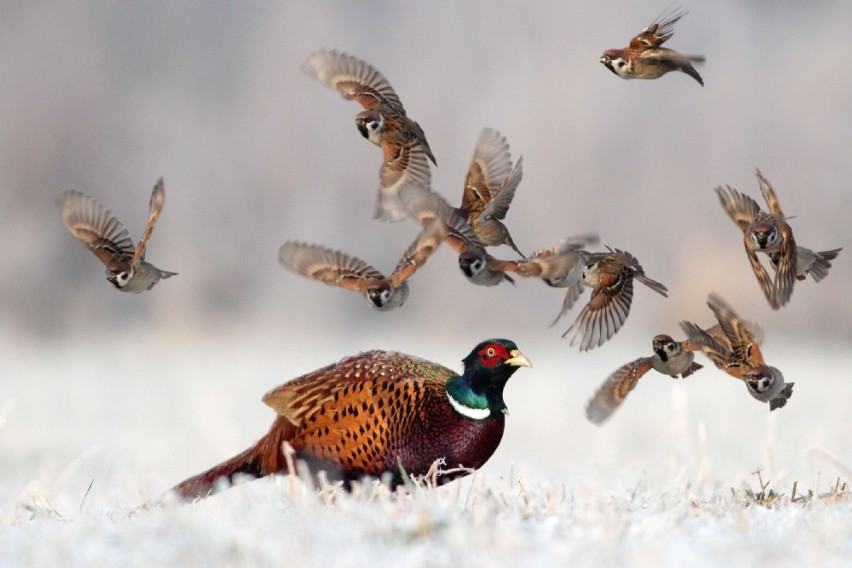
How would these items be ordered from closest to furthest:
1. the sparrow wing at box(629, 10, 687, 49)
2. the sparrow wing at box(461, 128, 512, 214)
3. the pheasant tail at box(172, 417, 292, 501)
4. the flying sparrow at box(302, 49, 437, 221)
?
the sparrow wing at box(629, 10, 687, 49) < the flying sparrow at box(302, 49, 437, 221) < the sparrow wing at box(461, 128, 512, 214) < the pheasant tail at box(172, 417, 292, 501)

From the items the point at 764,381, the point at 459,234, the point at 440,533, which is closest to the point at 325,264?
the point at 459,234

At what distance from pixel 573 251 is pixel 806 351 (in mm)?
11959

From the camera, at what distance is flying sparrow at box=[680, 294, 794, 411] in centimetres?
416

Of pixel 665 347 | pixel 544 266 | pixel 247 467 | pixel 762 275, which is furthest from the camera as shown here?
pixel 247 467

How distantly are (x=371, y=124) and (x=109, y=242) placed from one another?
104 centimetres

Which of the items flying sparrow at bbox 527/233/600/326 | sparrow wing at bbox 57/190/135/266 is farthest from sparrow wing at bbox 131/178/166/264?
flying sparrow at bbox 527/233/600/326

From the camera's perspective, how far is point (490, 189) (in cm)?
498

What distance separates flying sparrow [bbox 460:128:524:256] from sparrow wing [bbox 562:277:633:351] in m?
0.37

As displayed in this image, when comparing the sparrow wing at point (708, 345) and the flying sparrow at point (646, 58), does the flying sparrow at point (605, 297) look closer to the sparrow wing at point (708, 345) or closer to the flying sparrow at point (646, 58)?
the sparrow wing at point (708, 345)

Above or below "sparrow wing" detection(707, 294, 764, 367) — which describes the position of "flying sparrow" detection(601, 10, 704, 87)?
above

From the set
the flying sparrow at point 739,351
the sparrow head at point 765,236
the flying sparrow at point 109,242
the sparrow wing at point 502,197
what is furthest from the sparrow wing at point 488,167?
the flying sparrow at point 109,242

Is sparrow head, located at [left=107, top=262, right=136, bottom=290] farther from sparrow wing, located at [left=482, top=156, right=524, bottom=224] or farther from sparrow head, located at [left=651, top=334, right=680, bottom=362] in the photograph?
sparrow head, located at [left=651, top=334, right=680, bottom=362]

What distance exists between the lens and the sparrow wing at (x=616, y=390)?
14.8 ft

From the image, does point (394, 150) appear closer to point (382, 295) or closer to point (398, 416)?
point (382, 295)
